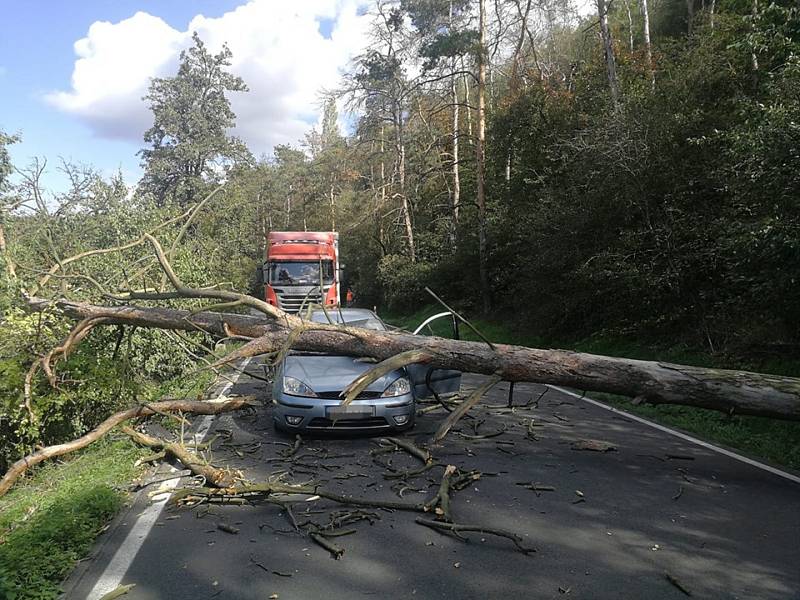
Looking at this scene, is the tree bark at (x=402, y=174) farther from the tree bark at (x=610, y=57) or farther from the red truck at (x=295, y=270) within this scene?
the tree bark at (x=610, y=57)

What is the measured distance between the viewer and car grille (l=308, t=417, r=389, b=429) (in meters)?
7.11

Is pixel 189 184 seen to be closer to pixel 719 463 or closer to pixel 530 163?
pixel 530 163

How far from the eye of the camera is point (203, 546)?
4.39 meters

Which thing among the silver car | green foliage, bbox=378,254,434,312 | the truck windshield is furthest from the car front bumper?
green foliage, bbox=378,254,434,312

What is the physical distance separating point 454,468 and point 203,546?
248 centimetres

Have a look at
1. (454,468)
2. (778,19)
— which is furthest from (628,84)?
(454,468)

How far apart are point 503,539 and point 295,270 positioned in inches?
678

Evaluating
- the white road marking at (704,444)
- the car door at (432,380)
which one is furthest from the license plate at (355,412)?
the white road marking at (704,444)

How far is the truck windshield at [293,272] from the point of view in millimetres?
20734

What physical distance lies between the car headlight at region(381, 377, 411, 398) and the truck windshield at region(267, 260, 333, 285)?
1357 cm

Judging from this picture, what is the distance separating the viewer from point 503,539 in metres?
4.43

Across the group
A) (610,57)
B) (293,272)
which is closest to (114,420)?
(293,272)

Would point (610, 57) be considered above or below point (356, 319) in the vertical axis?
above

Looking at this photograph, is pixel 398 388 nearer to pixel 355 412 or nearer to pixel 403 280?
pixel 355 412
